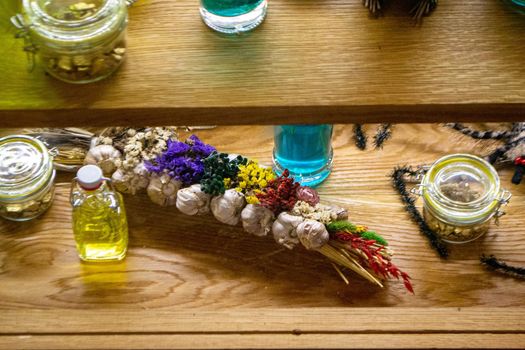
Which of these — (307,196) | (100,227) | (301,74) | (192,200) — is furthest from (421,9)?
(100,227)

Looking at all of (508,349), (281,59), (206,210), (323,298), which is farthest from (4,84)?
(508,349)

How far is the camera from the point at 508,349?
105cm

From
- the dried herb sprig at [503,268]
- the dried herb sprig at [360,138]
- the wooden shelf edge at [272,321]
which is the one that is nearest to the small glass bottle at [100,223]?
the wooden shelf edge at [272,321]

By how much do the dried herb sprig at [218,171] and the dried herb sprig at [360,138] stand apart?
0.77 ft

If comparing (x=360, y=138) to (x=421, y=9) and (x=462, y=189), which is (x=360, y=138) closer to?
(x=462, y=189)

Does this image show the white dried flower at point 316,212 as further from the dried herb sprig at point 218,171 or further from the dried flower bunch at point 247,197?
the dried herb sprig at point 218,171

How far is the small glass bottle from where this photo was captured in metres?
1.14

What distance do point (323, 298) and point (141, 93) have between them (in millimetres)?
465

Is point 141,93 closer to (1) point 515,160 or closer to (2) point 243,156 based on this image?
(2) point 243,156

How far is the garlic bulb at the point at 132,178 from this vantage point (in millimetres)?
1209

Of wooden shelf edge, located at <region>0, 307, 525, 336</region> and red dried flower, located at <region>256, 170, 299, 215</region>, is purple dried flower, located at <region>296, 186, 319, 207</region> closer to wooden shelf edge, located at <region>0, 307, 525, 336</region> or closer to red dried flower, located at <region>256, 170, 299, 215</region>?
red dried flower, located at <region>256, 170, 299, 215</region>

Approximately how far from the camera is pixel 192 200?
1.19 metres

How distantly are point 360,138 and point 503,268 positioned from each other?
1.07 ft

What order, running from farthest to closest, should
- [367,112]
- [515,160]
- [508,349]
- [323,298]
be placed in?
1. [515,160]
2. [323,298]
3. [508,349]
4. [367,112]
